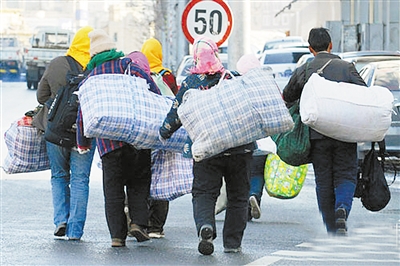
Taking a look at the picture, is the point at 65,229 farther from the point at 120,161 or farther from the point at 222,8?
the point at 222,8

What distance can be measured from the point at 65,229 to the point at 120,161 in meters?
0.99

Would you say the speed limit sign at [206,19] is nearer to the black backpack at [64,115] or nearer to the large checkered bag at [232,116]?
the black backpack at [64,115]

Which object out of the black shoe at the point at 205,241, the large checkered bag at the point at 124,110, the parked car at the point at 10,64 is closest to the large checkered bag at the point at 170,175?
the large checkered bag at the point at 124,110

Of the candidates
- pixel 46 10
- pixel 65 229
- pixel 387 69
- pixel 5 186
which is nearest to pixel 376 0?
pixel 387 69

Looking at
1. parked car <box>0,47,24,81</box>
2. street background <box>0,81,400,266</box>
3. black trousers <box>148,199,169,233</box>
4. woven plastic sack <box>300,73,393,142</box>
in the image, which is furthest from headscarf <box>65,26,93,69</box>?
parked car <box>0,47,24,81</box>

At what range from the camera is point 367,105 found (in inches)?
351

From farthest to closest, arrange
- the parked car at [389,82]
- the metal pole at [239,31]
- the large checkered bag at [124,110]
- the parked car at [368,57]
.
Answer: the parked car at [368,57]
the metal pole at [239,31]
the parked car at [389,82]
the large checkered bag at [124,110]

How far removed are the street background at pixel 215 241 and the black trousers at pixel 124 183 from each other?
213 millimetres

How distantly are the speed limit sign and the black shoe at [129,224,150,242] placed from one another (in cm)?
629

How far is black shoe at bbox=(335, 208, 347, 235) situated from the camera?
Result: 29.3ft

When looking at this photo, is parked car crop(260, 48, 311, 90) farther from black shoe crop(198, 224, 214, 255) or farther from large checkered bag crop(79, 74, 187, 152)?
black shoe crop(198, 224, 214, 255)

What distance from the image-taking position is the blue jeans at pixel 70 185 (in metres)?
9.62

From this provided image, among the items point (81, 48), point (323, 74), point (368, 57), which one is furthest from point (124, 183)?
point (368, 57)

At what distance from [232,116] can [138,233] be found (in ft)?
4.74
